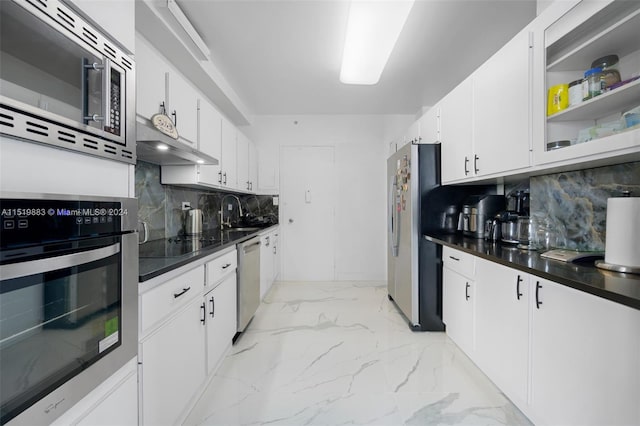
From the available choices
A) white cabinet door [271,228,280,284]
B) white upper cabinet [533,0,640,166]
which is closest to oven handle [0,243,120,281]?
white upper cabinet [533,0,640,166]

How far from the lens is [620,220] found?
119 cm

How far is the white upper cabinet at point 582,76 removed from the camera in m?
1.18

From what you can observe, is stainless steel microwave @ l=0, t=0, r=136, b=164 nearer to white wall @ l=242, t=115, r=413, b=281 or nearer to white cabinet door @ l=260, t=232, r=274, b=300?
white cabinet door @ l=260, t=232, r=274, b=300

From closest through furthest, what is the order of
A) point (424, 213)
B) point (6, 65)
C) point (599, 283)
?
1. point (6, 65)
2. point (599, 283)
3. point (424, 213)

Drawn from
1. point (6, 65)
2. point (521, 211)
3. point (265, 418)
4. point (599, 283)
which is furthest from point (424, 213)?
point (6, 65)

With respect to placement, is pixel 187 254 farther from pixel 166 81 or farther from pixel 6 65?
pixel 166 81

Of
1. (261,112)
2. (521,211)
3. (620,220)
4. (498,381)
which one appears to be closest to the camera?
(620,220)

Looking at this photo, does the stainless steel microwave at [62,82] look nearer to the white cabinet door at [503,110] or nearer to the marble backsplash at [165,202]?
the marble backsplash at [165,202]

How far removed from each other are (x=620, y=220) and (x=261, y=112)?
4.22 m

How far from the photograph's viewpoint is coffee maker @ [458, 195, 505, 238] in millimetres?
2344

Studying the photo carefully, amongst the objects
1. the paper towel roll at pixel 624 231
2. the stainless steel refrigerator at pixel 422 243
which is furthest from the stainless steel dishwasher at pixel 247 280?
the paper towel roll at pixel 624 231

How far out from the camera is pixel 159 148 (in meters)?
1.61

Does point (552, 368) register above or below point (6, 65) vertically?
below

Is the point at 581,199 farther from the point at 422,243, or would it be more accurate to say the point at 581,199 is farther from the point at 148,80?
the point at 148,80
